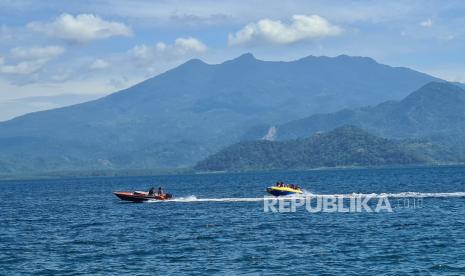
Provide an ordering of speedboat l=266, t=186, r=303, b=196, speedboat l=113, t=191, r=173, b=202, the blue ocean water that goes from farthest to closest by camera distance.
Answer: speedboat l=266, t=186, r=303, b=196 < speedboat l=113, t=191, r=173, b=202 < the blue ocean water

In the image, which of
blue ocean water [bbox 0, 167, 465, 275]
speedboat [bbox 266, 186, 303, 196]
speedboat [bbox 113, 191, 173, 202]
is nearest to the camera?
blue ocean water [bbox 0, 167, 465, 275]

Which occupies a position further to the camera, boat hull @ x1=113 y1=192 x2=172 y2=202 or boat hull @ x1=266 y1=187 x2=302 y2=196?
boat hull @ x1=266 y1=187 x2=302 y2=196

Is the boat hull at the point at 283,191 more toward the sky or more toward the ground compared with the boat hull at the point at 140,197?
more toward the sky

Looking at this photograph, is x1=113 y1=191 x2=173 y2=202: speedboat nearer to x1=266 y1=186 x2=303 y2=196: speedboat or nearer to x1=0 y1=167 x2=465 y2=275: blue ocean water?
x1=266 y1=186 x2=303 y2=196: speedboat

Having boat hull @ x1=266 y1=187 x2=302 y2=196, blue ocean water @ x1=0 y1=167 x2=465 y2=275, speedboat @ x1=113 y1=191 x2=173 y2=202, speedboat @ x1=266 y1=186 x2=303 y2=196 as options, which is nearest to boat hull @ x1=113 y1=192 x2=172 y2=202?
speedboat @ x1=113 y1=191 x2=173 y2=202

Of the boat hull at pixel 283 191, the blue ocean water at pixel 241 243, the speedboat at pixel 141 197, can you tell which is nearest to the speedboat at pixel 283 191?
the boat hull at pixel 283 191

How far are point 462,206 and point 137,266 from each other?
2220 inches

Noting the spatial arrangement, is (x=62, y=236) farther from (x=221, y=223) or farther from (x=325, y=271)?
(x=325, y=271)

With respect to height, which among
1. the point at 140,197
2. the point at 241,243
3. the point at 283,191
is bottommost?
the point at 241,243

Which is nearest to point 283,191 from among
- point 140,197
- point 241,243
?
point 140,197

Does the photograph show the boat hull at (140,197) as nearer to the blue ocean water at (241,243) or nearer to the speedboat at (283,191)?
the speedboat at (283,191)

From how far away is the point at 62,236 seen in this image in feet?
254

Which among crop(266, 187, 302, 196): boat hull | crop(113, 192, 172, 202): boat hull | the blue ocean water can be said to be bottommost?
the blue ocean water

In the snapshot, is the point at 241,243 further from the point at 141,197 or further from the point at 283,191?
the point at 141,197
